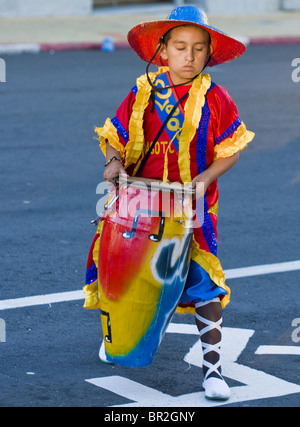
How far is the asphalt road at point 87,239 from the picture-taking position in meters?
5.10

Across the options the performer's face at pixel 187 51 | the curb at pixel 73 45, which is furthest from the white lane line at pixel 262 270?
the curb at pixel 73 45

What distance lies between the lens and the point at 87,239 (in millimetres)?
7453

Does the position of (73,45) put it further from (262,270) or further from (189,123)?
(189,123)

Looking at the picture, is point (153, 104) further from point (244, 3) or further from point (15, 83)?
point (244, 3)

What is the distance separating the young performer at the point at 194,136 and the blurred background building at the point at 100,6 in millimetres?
17771

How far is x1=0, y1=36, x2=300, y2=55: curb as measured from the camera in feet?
56.7

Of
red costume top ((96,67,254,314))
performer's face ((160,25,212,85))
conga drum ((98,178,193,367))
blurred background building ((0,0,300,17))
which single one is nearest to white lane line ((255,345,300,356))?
red costume top ((96,67,254,314))

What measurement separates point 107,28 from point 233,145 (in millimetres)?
16523

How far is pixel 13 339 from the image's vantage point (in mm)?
5566

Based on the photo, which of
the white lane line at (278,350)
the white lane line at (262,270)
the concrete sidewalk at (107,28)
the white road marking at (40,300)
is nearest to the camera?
the white lane line at (278,350)

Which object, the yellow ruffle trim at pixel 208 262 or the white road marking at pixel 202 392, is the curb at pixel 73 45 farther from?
the yellow ruffle trim at pixel 208 262

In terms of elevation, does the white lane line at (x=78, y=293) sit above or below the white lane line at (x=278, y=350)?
above

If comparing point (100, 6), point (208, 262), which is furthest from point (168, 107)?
point (100, 6)
